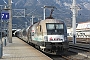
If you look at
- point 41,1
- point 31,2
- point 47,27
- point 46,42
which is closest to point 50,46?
point 46,42

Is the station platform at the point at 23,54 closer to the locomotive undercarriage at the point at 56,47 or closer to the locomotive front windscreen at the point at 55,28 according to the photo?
the locomotive undercarriage at the point at 56,47

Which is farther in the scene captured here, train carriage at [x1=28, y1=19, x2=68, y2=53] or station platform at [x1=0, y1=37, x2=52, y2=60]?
train carriage at [x1=28, y1=19, x2=68, y2=53]

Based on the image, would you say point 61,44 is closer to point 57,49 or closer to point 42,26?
point 57,49

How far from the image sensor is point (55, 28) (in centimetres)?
2264

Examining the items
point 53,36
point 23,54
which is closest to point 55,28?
point 53,36

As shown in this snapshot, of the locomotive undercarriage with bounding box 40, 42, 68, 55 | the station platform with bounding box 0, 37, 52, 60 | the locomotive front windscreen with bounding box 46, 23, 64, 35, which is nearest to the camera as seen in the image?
the station platform with bounding box 0, 37, 52, 60

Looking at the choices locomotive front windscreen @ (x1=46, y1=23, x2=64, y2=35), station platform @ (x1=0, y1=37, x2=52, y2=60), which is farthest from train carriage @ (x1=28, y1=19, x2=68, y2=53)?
station platform @ (x1=0, y1=37, x2=52, y2=60)

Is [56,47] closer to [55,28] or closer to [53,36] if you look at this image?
[53,36]

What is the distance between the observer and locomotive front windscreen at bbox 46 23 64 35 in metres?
22.2

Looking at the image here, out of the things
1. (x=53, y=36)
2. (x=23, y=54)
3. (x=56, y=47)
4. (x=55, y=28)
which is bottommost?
(x=23, y=54)

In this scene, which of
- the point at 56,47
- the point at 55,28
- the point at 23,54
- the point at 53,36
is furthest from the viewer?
the point at 55,28

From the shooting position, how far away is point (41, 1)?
17862 cm

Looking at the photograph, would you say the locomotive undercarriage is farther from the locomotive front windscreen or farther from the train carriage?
the locomotive front windscreen

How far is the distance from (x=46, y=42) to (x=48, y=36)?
54 centimetres
